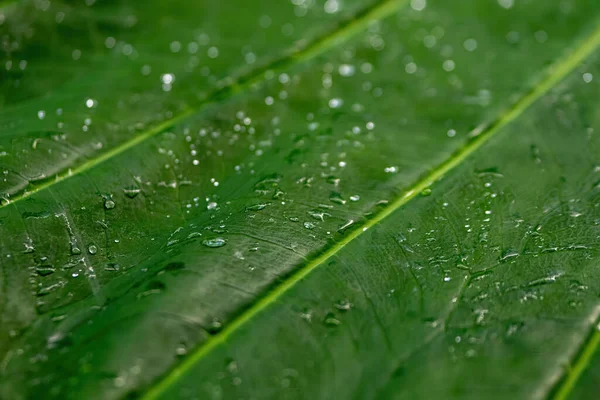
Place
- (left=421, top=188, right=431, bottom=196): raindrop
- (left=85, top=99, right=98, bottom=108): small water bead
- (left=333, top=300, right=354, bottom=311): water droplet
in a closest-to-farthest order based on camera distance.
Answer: (left=333, top=300, right=354, bottom=311): water droplet, (left=421, top=188, right=431, bottom=196): raindrop, (left=85, top=99, right=98, bottom=108): small water bead

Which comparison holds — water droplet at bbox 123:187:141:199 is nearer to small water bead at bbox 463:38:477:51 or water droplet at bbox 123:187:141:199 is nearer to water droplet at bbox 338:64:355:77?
water droplet at bbox 338:64:355:77

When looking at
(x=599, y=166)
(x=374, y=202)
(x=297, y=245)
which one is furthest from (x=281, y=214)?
(x=599, y=166)

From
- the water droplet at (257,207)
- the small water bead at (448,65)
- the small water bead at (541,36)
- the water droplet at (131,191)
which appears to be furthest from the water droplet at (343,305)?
the small water bead at (541,36)

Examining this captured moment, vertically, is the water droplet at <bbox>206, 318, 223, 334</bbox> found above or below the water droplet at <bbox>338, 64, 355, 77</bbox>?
below

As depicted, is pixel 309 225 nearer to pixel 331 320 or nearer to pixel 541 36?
pixel 331 320

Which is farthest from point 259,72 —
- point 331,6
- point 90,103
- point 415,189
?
point 415,189

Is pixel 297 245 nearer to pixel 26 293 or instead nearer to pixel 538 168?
pixel 26 293

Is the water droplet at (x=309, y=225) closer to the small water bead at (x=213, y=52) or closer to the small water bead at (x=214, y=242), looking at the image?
the small water bead at (x=214, y=242)

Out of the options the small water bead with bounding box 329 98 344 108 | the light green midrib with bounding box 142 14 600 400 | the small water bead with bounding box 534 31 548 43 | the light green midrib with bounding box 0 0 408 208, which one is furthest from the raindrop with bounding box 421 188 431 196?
the small water bead with bounding box 534 31 548 43
